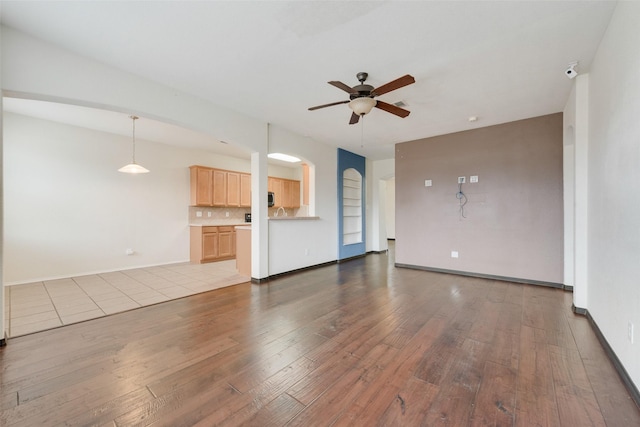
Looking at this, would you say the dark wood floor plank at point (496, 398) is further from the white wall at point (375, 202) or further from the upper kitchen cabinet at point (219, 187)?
the upper kitchen cabinet at point (219, 187)

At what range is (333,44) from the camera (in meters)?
2.44

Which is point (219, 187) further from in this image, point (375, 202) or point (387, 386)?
point (387, 386)

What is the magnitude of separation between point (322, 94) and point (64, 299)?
4.52 m

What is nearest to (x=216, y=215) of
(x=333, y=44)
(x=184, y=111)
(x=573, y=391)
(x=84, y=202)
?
(x=84, y=202)

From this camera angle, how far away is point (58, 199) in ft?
15.2

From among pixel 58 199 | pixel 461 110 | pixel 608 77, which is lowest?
pixel 58 199

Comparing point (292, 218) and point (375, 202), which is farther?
point (375, 202)

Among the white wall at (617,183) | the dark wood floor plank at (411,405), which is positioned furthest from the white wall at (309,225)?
the white wall at (617,183)

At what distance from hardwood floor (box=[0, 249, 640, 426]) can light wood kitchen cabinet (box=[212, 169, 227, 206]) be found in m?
3.78

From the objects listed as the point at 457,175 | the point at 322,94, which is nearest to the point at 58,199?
the point at 322,94

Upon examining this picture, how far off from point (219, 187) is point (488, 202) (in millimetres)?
6089

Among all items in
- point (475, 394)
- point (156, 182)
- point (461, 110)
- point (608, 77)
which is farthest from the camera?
point (156, 182)

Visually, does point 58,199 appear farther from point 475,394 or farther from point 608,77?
point 608,77

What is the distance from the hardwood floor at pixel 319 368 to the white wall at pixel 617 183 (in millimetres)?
372
